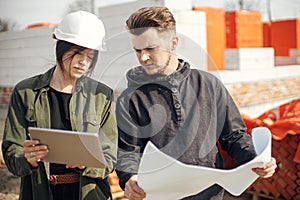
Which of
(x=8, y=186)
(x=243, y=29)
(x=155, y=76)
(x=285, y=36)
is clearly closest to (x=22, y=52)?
(x=8, y=186)

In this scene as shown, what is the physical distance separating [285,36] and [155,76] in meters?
11.5

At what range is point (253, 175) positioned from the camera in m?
1.48

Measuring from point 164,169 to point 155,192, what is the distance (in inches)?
4.5

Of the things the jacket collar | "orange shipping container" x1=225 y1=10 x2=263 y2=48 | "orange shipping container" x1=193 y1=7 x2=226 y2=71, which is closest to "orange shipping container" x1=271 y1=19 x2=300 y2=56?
"orange shipping container" x1=225 y1=10 x2=263 y2=48

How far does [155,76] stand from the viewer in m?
1.50

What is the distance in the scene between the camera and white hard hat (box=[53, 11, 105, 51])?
1557 mm

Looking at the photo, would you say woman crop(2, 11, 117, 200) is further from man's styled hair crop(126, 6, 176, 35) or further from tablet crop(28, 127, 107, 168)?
man's styled hair crop(126, 6, 176, 35)

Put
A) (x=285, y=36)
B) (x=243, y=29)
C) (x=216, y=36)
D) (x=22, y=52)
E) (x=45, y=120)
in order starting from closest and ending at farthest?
(x=45, y=120)
(x=216, y=36)
(x=22, y=52)
(x=243, y=29)
(x=285, y=36)

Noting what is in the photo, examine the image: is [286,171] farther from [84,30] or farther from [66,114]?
[84,30]

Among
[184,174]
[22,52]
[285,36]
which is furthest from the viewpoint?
[285,36]

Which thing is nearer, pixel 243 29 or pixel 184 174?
pixel 184 174

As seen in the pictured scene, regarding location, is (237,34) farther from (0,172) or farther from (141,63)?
(141,63)

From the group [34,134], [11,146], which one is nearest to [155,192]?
[34,134]

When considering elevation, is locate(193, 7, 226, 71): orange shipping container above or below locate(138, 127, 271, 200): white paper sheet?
below
